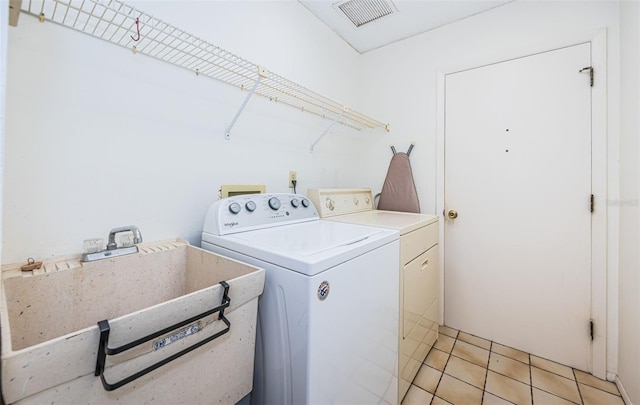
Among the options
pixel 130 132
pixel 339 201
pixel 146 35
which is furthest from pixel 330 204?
pixel 146 35

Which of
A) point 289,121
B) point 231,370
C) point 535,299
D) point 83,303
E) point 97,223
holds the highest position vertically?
point 289,121

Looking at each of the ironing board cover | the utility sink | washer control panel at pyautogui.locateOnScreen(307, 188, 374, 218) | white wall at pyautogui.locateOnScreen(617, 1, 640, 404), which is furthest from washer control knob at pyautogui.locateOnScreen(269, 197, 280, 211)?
white wall at pyautogui.locateOnScreen(617, 1, 640, 404)

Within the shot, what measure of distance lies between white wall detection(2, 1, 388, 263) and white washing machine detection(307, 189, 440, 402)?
1.46ft

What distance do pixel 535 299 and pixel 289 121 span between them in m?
2.13

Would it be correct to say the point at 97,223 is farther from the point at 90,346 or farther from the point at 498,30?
the point at 498,30

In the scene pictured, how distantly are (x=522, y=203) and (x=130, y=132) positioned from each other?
2383 mm

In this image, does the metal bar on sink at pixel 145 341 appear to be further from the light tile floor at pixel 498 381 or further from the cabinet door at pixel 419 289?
the light tile floor at pixel 498 381

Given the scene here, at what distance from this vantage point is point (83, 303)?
0.95 m

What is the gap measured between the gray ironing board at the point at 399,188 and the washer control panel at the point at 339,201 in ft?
0.62

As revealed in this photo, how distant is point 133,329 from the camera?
63 cm

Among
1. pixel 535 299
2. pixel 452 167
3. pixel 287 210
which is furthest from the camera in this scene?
pixel 452 167

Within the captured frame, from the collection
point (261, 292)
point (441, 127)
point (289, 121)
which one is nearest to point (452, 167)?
point (441, 127)

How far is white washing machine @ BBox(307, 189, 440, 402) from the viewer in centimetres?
141

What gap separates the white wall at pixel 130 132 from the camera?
92cm
